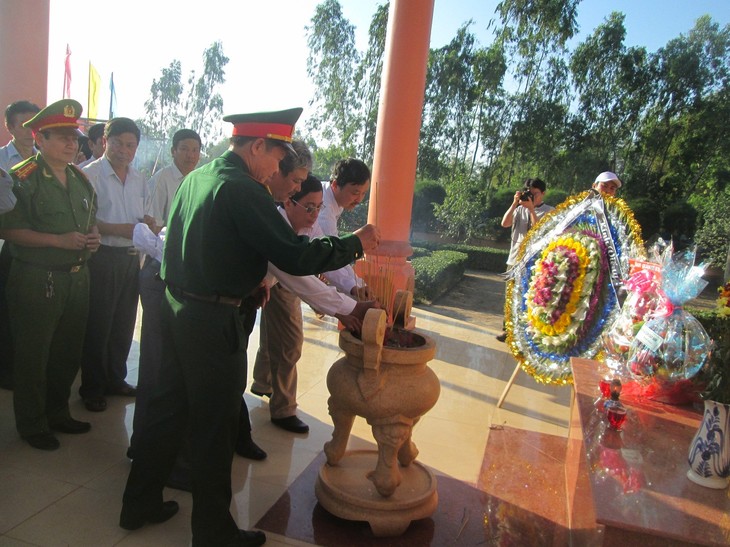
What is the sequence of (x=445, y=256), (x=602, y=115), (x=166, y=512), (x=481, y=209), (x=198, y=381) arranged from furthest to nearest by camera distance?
(x=602, y=115) → (x=481, y=209) → (x=445, y=256) → (x=166, y=512) → (x=198, y=381)

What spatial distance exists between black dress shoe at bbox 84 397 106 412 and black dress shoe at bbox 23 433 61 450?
53cm

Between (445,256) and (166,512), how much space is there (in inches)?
405

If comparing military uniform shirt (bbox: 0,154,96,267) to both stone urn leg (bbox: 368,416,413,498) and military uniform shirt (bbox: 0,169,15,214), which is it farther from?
stone urn leg (bbox: 368,416,413,498)

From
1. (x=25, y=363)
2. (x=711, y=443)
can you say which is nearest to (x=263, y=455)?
(x=25, y=363)

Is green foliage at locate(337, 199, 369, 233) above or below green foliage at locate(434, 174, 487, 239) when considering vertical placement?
below

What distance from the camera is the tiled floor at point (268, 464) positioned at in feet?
7.98

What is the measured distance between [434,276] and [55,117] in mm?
6757

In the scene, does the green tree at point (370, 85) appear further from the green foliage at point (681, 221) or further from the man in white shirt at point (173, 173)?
the man in white shirt at point (173, 173)

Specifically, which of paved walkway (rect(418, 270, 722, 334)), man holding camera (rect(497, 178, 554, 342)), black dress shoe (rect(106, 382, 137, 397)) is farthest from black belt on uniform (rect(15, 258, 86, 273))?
paved walkway (rect(418, 270, 722, 334))

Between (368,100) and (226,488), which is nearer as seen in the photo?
(226,488)

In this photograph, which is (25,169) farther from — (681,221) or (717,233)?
(681,221)

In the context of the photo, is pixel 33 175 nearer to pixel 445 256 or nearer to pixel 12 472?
pixel 12 472

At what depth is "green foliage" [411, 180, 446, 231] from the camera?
21109 mm

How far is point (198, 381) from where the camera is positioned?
2.19m
